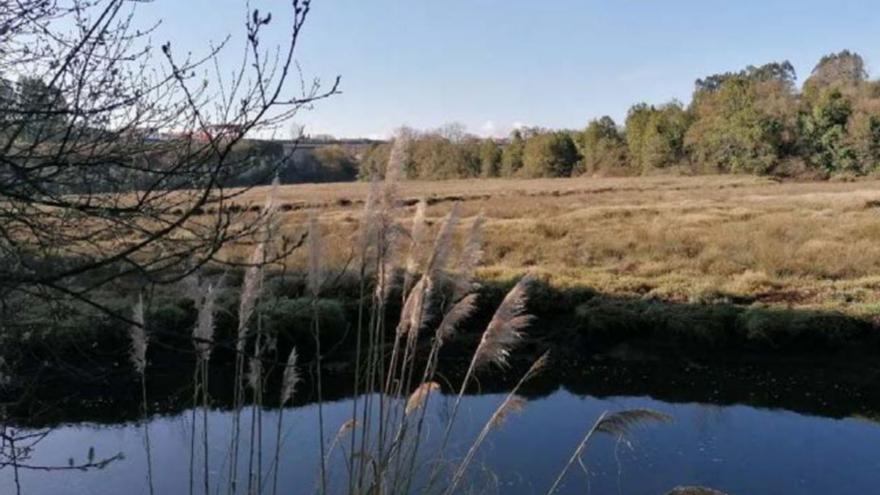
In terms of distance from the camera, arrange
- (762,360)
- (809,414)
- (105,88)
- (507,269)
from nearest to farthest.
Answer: (105,88) < (809,414) < (762,360) < (507,269)

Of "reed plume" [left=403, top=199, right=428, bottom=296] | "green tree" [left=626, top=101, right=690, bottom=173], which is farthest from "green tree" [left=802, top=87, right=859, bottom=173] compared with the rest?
"reed plume" [left=403, top=199, right=428, bottom=296]

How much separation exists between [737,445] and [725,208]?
58.5 feet

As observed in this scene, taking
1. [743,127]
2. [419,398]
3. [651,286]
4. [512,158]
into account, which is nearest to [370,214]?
[419,398]

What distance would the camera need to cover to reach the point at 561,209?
25547 millimetres

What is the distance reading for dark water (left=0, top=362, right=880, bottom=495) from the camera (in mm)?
6629

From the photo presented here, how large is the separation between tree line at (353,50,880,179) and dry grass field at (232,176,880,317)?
10.7 m

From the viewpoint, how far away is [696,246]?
16922 mm

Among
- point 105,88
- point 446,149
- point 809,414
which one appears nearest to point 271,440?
point 105,88

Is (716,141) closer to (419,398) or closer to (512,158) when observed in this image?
(512,158)

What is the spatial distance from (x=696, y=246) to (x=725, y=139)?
3424 cm

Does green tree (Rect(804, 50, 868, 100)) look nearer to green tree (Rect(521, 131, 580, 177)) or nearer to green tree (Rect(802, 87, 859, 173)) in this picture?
green tree (Rect(802, 87, 859, 173))

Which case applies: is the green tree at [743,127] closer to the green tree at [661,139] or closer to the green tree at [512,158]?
the green tree at [661,139]

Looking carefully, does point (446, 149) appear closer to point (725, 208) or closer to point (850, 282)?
point (725, 208)

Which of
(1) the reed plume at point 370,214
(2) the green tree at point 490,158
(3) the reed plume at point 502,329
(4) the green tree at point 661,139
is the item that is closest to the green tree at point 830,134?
(4) the green tree at point 661,139
